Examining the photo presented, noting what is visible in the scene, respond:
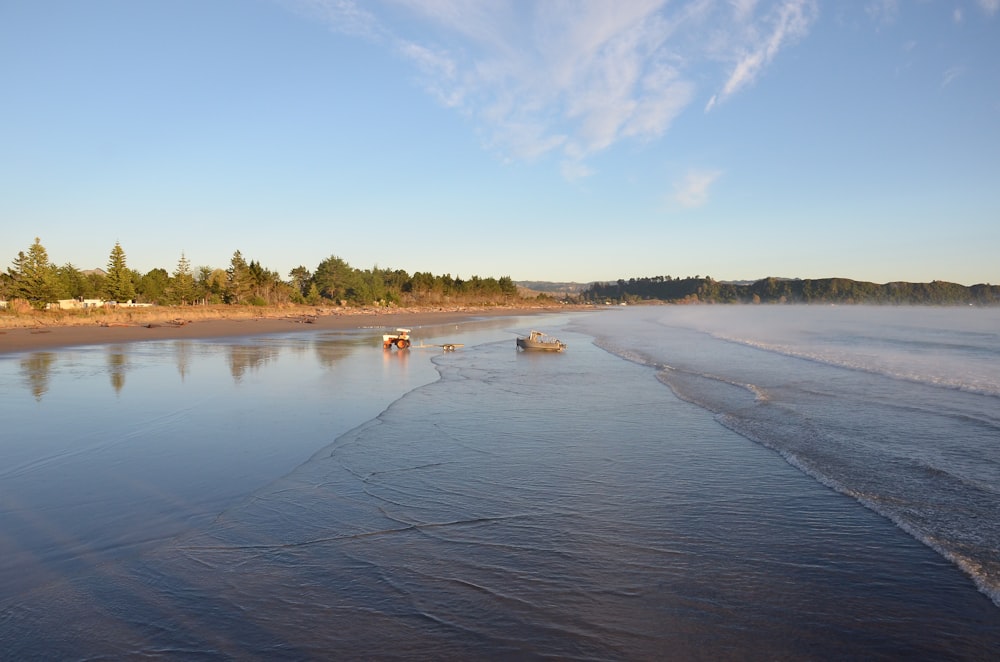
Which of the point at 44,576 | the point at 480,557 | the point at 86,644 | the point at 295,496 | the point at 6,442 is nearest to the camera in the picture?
the point at 86,644

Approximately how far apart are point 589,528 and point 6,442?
1044 cm

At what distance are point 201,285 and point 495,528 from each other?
343 ft

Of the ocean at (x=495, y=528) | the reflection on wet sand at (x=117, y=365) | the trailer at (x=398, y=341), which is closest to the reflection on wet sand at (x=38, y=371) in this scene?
the ocean at (x=495, y=528)

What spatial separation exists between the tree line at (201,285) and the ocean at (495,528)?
181 ft

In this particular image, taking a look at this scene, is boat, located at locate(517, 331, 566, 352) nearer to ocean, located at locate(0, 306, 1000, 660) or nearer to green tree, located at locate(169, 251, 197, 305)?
ocean, located at locate(0, 306, 1000, 660)

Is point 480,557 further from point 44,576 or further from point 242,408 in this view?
point 242,408

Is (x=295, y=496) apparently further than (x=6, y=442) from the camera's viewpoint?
No

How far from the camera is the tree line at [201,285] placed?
2295 inches

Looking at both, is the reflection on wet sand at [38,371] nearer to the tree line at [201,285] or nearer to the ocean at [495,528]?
the ocean at [495,528]

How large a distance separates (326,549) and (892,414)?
44.5 feet

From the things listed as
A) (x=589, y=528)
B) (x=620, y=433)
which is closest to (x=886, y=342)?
(x=620, y=433)

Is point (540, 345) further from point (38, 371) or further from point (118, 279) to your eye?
point (118, 279)

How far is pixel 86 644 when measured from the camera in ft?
13.5

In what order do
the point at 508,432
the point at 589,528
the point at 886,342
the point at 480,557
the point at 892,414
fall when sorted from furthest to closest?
the point at 886,342 → the point at 892,414 → the point at 508,432 → the point at 589,528 → the point at 480,557
